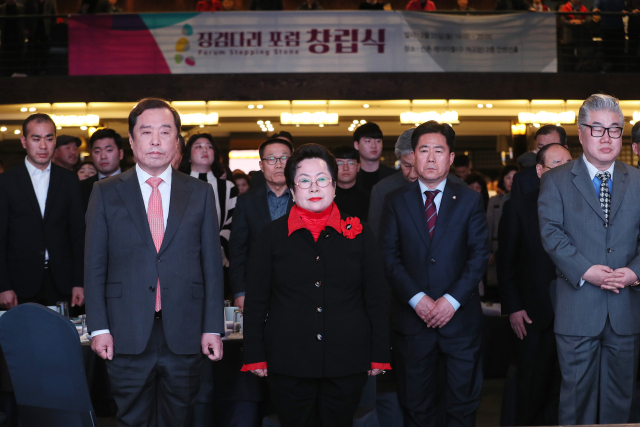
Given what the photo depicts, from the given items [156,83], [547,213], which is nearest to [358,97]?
[156,83]

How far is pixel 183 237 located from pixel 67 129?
10928 millimetres

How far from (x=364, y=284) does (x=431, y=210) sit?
0.74 metres

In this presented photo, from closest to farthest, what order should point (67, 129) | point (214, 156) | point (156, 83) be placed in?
point (214, 156), point (156, 83), point (67, 129)

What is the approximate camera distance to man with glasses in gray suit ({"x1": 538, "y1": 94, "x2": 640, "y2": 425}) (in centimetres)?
266

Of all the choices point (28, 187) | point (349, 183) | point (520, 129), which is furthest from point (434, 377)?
point (520, 129)

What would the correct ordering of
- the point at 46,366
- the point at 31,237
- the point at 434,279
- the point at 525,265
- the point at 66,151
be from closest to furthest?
1. the point at 46,366
2. the point at 434,279
3. the point at 525,265
4. the point at 31,237
5. the point at 66,151

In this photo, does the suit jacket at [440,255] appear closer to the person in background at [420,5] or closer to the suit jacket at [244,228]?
the suit jacket at [244,228]

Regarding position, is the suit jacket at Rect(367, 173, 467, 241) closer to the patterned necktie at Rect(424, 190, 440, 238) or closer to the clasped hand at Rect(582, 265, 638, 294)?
the patterned necktie at Rect(424, 190, 440, 238)

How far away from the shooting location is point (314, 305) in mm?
2346

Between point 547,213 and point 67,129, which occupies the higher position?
point 67,129

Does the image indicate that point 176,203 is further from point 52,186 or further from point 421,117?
point 421,117

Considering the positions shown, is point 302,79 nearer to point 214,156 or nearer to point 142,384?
point 214,156

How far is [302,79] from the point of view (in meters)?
9.91

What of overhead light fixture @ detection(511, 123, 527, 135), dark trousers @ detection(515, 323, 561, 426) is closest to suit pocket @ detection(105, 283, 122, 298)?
dark trousers @ detection(515, 323, 561, 426)
